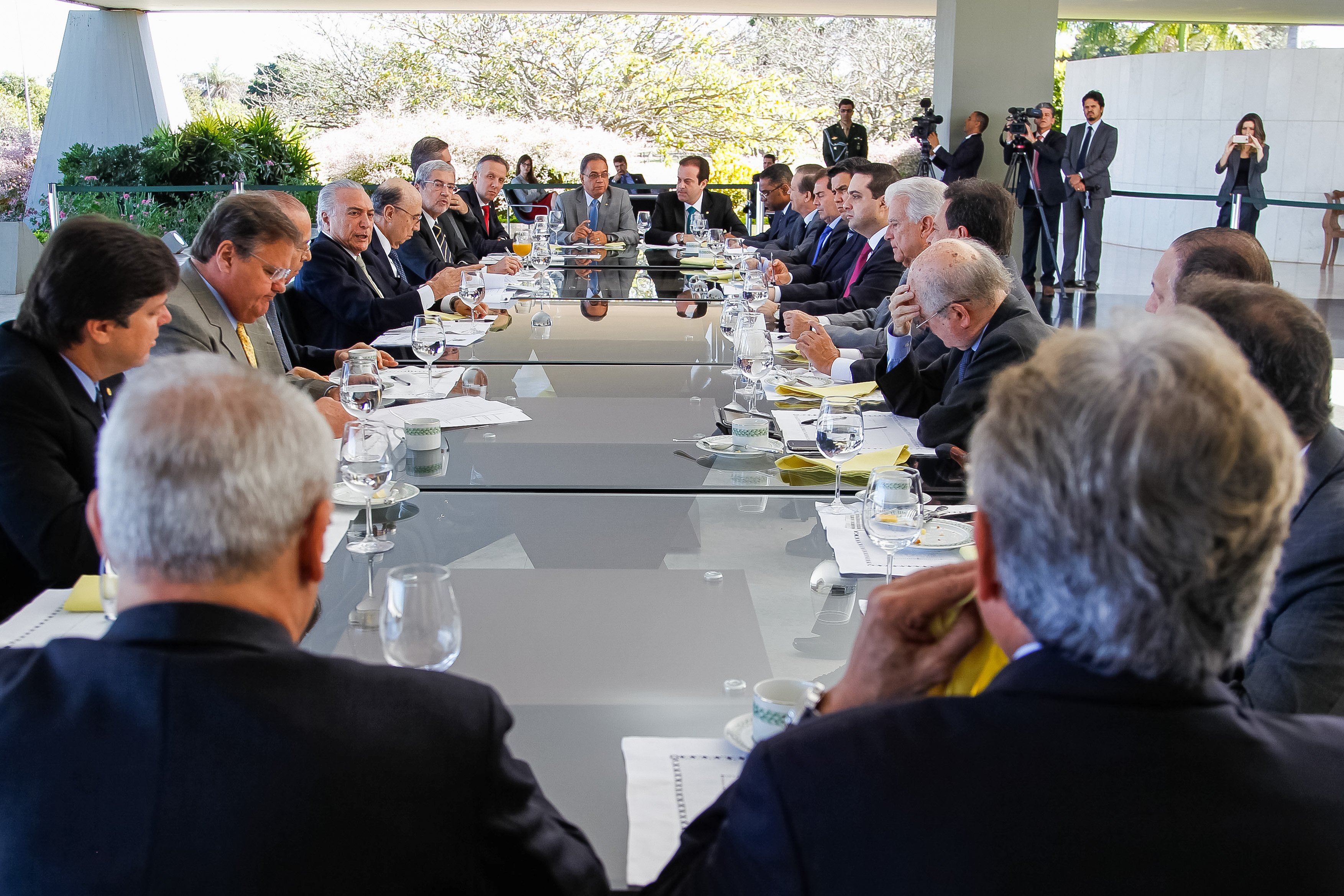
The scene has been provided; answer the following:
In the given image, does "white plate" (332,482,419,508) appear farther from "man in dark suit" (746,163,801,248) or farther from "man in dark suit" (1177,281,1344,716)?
"man in dark suit" (746,163,801,248)

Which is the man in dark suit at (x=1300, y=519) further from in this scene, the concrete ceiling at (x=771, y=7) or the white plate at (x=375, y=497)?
the concrete ceiling at (x=771, y=7)

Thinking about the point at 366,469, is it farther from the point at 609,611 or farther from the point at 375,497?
the point at 609,611

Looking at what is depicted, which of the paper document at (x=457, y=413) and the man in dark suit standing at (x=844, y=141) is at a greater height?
the man in dark suit standing at (x=844, y=141)

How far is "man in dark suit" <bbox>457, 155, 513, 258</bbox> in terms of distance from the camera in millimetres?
7613

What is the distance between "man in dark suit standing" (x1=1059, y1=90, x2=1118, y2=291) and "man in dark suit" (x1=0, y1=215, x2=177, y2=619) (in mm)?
9405

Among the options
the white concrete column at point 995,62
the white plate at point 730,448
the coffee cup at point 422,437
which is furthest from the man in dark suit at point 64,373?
the white concrete column at point 995,62

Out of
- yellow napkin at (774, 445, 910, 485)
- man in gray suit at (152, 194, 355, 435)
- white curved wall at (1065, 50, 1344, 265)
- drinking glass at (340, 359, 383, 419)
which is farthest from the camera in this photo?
white curved wall at (1065, 50, 1344, 265)

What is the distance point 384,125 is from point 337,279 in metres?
16.9

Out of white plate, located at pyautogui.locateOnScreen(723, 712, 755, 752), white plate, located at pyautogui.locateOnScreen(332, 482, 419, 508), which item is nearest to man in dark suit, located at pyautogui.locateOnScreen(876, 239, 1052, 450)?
white plate, located at pyautogui.locateOnScreen(332, 482, 419, 508)

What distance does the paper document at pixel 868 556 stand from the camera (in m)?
1.78

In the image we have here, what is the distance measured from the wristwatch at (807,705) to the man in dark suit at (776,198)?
7.34 m

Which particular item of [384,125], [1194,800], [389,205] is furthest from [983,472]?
[384,125]

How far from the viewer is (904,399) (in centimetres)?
284

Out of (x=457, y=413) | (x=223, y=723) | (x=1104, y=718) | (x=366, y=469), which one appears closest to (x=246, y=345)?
(x=457, y=413)
